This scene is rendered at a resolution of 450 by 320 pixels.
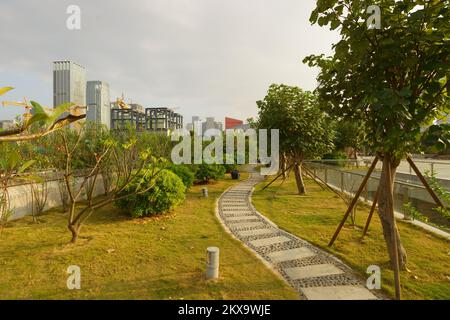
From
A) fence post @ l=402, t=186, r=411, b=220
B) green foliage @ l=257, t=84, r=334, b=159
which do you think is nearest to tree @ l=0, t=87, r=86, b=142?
fence post @ l=402, t=186, r=411, b=220

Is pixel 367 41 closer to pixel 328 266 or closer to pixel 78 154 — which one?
pixel 328 266

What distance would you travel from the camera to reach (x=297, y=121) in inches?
441

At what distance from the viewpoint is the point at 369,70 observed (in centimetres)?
399

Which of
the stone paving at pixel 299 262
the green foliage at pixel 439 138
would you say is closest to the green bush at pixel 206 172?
the stone paving at pixel 299 262

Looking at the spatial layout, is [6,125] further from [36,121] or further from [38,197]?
[36,121]

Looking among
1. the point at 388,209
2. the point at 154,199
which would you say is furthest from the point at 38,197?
the point at 388,209

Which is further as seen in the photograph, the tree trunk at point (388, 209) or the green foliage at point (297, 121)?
the green foliage at point (297, 121)

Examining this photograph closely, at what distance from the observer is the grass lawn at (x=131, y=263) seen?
3748mm

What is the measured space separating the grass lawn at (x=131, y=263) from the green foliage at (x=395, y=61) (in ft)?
9.50

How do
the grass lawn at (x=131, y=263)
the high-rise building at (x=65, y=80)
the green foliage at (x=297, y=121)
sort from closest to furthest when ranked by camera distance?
the grass lawn at (x=131, y=263) → the high-rise building at (x=65, y=80) → the green foliage at (x=297, y=121)

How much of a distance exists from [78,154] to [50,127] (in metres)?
10.7

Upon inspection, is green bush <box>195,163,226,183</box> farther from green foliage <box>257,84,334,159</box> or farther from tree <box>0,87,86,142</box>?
tree <box>0,87,86,142</box>

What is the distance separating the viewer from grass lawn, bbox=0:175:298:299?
148 inches

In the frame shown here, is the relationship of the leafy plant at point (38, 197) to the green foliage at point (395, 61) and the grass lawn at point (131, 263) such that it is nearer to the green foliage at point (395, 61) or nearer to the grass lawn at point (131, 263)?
the grass lawn at point (131, 263)
